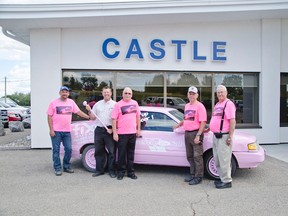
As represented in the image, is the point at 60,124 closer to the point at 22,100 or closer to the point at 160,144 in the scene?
the point at 160,144

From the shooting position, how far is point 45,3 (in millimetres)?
8352

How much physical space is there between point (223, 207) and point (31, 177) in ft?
12.3

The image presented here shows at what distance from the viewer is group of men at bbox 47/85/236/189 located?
17.5 ft

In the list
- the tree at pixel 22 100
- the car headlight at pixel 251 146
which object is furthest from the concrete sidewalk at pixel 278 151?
the tree at pixel 22 100

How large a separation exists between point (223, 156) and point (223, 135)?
1.20ft

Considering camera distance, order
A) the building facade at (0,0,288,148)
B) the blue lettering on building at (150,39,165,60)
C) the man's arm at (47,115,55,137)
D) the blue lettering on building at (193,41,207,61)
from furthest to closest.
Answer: the blue lettering on building at (193,41,207,61) → the blue lettering on building at (150,39,165,60) → the building facade at (0,0,288,148) → the man's arm at (47,115,55,137)

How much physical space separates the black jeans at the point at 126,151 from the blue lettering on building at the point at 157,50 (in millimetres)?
4132

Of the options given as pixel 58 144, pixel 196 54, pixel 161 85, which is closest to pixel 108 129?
pixel 58 144

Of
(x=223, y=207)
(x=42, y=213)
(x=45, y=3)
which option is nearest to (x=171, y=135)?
(x=223, y=207)

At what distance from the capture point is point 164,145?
608 centimetres

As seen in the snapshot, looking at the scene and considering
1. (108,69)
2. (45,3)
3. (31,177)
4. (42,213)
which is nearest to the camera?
(42,213)

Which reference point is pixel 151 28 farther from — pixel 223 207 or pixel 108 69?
pixel 223 207

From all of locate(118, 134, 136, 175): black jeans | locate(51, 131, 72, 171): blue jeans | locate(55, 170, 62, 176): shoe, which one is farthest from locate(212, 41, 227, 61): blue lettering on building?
locate(55, 170, 62, 176): shoe

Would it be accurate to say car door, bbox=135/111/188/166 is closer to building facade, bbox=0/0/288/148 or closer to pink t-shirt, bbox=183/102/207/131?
pink t-shirt, bbox=183/102/207/131
